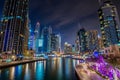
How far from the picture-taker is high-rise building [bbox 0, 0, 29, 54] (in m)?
138

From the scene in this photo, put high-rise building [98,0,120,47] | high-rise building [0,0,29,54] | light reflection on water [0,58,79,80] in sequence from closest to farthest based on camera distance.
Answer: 1. light reflection on water [0,58,79,80]
2. high-rise building [0,0,29,54]
3. high-rise building [98,0,120,47]

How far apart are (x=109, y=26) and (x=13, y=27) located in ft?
437

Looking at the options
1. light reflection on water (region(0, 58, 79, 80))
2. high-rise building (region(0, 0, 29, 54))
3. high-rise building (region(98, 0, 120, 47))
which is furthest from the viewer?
high-rise building (region(98, 0, 120, 47))

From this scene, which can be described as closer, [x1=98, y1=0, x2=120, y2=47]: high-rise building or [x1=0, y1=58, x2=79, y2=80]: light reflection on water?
[x1=0, y1=58, x2=79, y2=80]: light reflection on water

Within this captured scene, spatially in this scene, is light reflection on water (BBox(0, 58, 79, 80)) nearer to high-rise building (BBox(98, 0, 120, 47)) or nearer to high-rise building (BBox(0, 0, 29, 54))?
high-rise building (BBox(0, 0, 29, 54))

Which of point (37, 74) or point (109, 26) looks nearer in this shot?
point (37, 74)

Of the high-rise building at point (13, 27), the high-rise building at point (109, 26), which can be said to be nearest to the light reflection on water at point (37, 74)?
the high-rise building at point (13, 27)

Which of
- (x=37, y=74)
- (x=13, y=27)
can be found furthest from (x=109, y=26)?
(x=37, y=74)

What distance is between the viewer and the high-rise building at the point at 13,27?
138 metres

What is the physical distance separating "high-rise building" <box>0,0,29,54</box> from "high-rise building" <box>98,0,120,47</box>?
115m

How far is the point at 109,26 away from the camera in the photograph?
172 meters

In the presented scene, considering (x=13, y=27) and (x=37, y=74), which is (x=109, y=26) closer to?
(x=13, y=27)

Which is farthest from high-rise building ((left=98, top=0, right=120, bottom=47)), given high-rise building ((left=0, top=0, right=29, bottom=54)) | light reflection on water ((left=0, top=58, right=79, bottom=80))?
light reflection on water ((left=0, top=58, right=79, bottom=80))

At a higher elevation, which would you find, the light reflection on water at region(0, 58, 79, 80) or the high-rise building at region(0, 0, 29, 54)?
the high-rise building at region(0, 0, 29, 54)
